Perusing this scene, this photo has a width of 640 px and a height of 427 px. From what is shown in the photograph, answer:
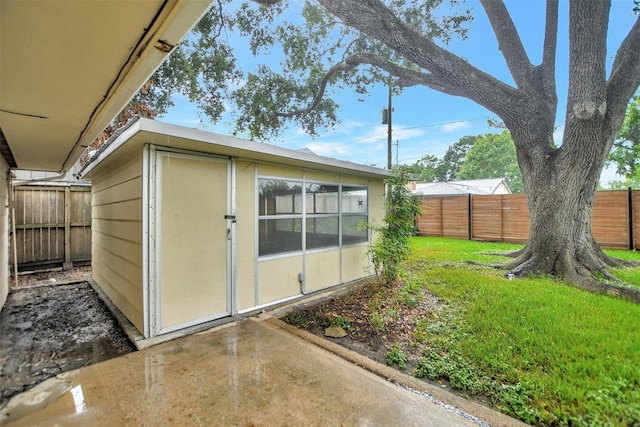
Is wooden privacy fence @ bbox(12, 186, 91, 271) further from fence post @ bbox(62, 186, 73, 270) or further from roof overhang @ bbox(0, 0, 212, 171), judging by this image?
roof overhang @ bbox(0, 0, 212, 171)

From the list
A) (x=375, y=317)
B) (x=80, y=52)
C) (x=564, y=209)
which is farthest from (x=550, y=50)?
(x=80, y=52)

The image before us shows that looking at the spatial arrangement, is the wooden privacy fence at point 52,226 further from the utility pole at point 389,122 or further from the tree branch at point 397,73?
the utility pole at point 389,122

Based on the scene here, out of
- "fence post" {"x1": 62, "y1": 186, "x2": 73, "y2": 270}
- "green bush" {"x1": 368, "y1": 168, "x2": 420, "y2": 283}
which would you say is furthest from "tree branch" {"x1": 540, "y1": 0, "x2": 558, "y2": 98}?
"fence post" {"x1": 62, "y1": 186, "x2": 73, "y2": 270}

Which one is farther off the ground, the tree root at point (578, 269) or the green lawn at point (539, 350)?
the tree root at point (578, 269)

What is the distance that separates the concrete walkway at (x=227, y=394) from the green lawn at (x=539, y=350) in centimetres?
40

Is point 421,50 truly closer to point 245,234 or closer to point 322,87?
point 322,87

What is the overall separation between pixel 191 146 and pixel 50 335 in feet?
8.76

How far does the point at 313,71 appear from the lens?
916 centimetres

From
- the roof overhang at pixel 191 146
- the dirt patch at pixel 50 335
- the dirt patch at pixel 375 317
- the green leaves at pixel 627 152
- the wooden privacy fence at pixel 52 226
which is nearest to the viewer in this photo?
the dirt patch at pixel 50 335

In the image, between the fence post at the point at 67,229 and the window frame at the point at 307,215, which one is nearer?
the window frame at the point at 307,215

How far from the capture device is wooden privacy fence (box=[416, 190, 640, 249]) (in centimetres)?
769

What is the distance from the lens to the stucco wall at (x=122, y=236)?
122 inches

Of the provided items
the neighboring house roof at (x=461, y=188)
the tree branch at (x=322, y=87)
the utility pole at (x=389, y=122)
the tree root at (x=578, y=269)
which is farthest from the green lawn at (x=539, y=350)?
the neighboring house roof at (x=461, y=188)

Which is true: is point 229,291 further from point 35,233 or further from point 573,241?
point 573,241
